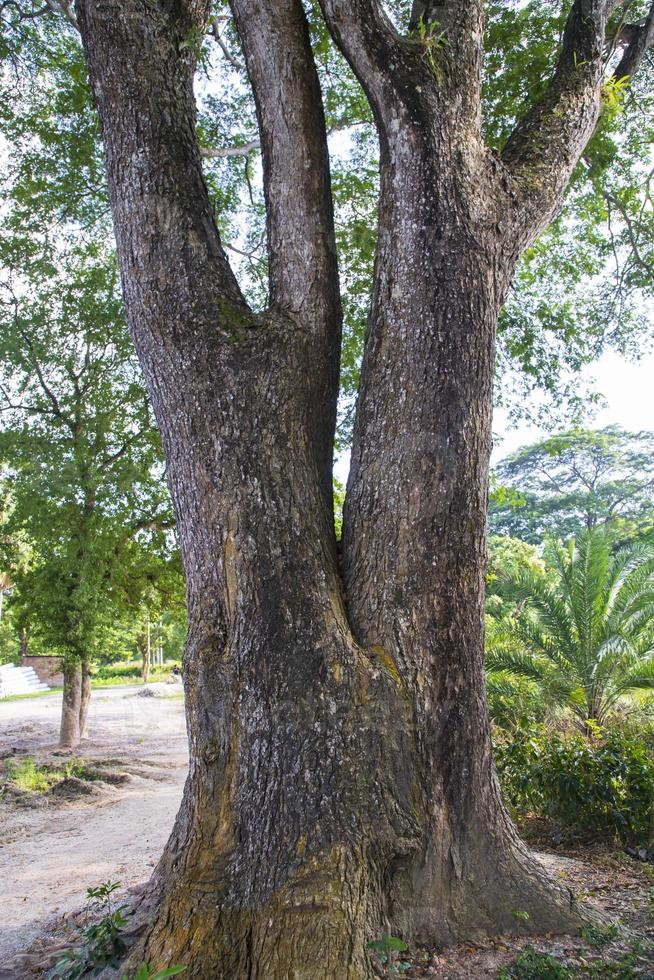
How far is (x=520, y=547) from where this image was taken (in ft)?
92.3

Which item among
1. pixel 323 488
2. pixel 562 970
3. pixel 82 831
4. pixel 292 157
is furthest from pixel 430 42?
pixel 82 831

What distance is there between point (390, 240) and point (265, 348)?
867 millimetres

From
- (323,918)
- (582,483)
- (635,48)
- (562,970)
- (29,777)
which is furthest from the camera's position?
(582,483)

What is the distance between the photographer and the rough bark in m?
2.72

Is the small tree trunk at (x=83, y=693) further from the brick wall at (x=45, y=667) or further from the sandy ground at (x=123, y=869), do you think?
the brick wall at (x=45, y=667)

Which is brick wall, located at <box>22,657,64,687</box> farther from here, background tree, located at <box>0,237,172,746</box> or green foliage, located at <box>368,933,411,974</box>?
green foliage, located at <box>368,933,411,974</box>

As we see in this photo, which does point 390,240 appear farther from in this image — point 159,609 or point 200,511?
point 159,609

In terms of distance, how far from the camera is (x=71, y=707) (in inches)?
502

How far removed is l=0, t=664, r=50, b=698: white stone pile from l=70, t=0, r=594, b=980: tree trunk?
24751mm

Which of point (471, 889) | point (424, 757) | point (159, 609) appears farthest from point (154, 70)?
point (159, 609)

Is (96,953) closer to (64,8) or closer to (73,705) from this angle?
(64,8)

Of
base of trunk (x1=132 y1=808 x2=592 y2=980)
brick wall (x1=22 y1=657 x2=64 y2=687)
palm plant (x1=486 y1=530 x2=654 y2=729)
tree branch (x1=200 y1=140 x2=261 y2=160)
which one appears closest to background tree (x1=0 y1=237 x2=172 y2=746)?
tree branch (x1=200 y1=140 x2=261 y2=160)

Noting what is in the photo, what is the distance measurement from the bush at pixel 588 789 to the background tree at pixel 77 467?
7637 millimetres

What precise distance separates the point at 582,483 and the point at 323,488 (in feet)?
117
